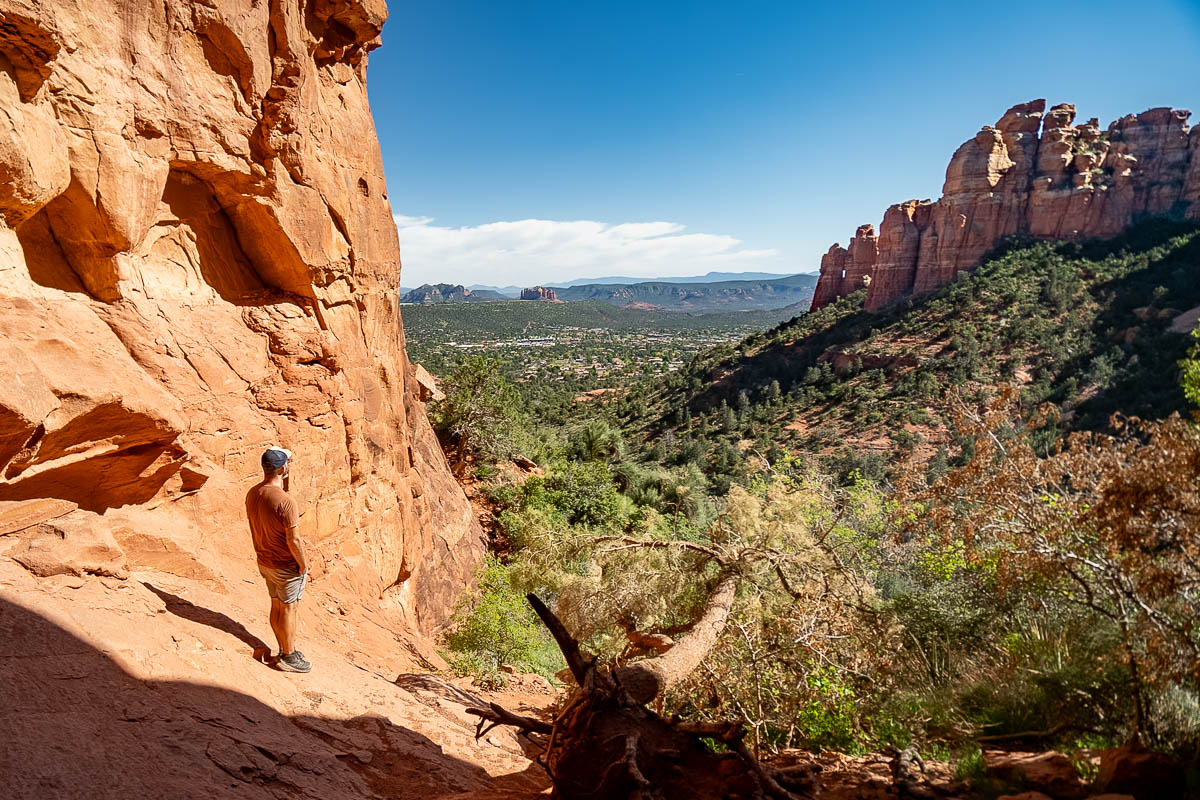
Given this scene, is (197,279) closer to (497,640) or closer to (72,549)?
(72,549)

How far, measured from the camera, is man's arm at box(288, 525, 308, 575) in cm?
466

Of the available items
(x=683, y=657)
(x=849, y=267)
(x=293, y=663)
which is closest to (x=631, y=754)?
(x=683, y=657)

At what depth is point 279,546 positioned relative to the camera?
15.6 ft

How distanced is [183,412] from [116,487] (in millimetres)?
902

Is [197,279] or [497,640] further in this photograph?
[497,640]

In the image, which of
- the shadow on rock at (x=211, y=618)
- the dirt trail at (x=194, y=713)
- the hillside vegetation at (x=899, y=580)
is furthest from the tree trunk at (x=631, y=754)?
the shadow on rock at (x=211, y=618)

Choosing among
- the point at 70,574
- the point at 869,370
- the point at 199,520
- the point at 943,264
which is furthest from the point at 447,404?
the point at 943,264

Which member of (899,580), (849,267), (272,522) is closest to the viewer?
(272,522)

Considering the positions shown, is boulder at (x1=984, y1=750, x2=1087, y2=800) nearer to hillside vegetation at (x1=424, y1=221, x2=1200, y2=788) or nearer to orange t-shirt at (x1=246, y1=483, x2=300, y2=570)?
hillside vegetation at (x1=424, y1=221, x2=1200, y2=788)

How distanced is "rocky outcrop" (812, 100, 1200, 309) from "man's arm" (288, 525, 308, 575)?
6172 cm

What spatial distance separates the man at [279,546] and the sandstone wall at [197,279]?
127cm

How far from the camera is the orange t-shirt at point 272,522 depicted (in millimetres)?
4629

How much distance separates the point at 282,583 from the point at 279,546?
332 millimetres

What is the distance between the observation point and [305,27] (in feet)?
25.5
